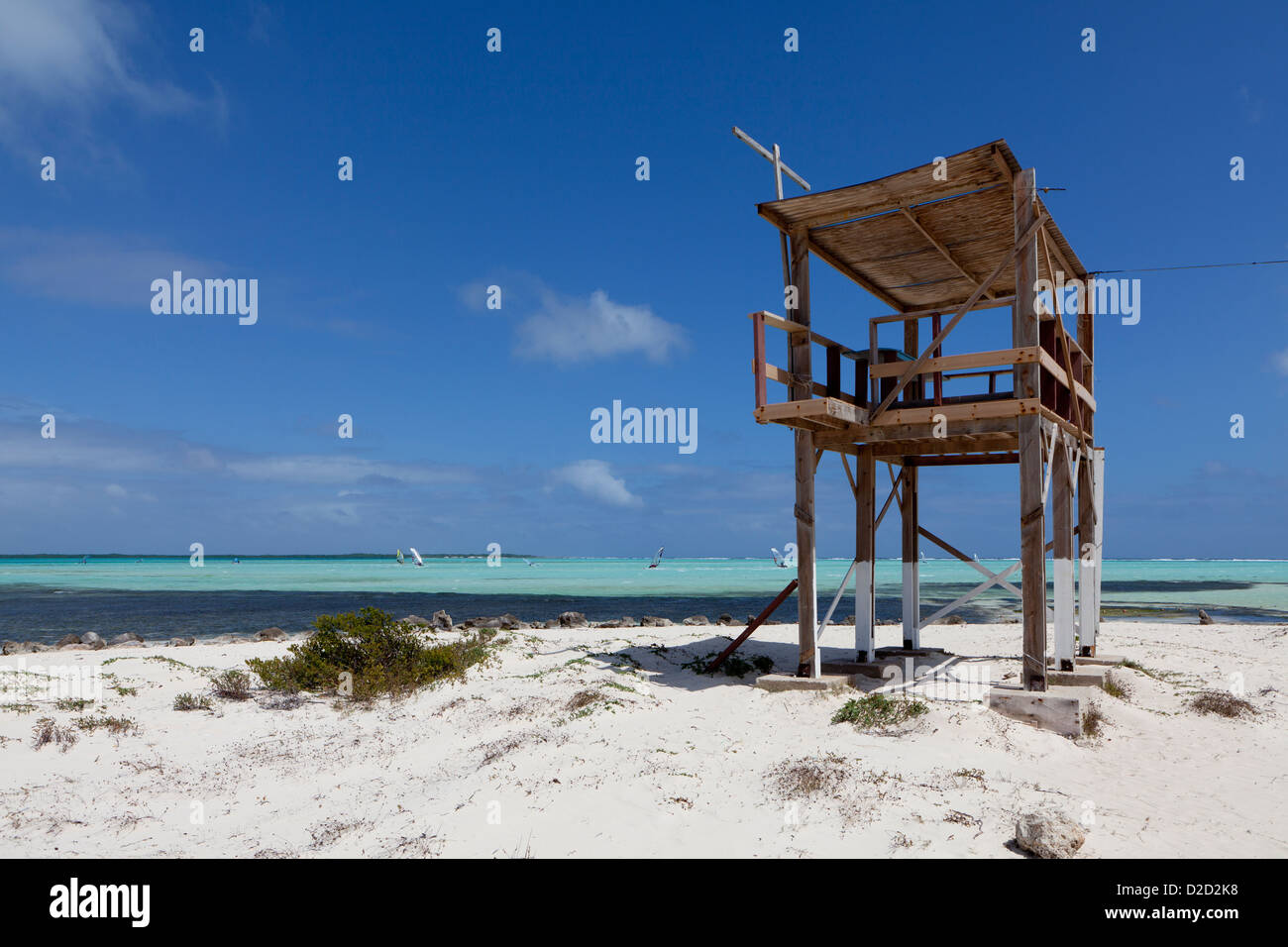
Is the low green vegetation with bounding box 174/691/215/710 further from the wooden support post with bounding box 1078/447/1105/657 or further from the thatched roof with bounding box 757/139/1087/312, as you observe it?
the wooden support post with bounding box 1078/447/1105/657

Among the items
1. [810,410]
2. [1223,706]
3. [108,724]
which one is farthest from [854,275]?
[108,724]

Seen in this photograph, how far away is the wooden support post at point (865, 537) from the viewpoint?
13.7m

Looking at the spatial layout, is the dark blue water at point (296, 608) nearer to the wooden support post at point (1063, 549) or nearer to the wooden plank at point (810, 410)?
the wooden support post at point (1063, 549)

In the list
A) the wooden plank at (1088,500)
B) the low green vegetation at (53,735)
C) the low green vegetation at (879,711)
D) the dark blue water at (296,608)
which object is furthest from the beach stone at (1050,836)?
the dark blue water at (296,608)

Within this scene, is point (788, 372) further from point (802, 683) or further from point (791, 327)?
point (802, 683)

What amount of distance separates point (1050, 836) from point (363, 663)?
10.7 meters

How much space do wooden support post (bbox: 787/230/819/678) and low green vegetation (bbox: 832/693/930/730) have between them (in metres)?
1.48

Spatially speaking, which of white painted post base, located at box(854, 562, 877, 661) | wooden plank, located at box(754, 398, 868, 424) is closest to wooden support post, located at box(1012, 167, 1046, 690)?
wooden plank, located at box(754, 398, 868, 424)

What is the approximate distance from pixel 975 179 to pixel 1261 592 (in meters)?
60.0

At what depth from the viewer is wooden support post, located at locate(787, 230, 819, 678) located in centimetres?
1152
